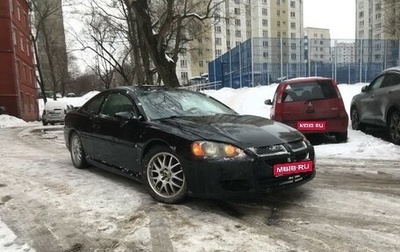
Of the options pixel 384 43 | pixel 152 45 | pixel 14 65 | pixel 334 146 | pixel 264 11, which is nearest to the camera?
pixel 334 146

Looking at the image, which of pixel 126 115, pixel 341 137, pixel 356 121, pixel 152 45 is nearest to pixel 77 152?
pixel 126 115

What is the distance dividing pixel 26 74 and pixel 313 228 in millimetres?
37494

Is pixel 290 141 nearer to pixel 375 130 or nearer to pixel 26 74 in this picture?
pixel 375 130

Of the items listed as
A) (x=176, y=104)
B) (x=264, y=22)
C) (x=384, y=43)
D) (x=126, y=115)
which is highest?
(x=264, y=22)

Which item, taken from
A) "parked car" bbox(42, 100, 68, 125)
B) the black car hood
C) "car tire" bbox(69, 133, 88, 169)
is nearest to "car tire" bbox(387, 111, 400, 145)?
the black car hood

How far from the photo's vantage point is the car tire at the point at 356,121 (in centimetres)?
1017

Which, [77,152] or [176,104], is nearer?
[176,104]

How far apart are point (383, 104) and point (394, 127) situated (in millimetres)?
657

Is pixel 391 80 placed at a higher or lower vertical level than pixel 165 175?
higher

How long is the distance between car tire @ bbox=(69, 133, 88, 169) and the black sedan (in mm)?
599

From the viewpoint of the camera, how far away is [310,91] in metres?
8.38

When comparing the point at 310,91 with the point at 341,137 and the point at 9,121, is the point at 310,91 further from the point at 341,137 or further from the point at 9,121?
the point at 9,121

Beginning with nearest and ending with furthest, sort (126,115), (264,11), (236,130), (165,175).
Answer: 1. (236,130)
2. (165,175)
3. (126,115)
4. (264,11)

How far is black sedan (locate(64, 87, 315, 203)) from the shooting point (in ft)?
13.2
